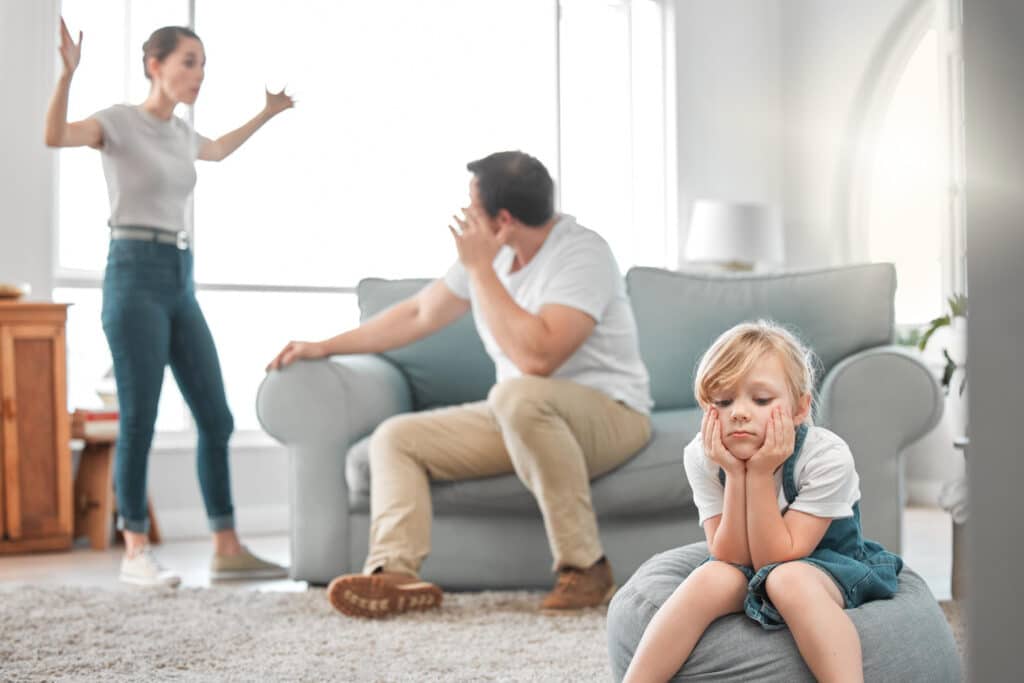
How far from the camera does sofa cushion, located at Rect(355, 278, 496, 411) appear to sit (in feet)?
10.8

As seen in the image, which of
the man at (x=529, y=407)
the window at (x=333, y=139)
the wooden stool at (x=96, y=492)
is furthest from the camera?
the window at (x=333, y=139)

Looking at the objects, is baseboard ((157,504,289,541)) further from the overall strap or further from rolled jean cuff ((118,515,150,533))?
the overall strap

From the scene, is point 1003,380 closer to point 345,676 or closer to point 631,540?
point 345,676

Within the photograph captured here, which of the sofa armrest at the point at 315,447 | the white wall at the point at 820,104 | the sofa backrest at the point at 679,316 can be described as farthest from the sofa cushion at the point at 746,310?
the white wall at the point at 820,104

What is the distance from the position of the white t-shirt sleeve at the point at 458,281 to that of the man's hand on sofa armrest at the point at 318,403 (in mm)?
319

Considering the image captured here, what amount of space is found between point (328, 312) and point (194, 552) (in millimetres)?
1329

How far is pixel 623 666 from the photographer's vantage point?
5.54 ft

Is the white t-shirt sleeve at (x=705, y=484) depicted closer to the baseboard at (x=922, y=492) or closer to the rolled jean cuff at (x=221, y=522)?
the rolled jean cuff at (x=221, y=522)

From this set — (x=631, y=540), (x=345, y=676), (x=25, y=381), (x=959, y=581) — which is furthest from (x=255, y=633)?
(x=25, y=381)

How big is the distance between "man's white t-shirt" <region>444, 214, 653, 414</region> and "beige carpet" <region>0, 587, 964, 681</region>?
1.76 ft

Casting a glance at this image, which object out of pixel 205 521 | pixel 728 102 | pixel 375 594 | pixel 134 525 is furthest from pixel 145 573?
pixel 728 102

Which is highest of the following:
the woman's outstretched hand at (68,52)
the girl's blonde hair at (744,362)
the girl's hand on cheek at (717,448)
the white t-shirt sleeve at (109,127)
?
the woman's outstretched hand at (68,52)

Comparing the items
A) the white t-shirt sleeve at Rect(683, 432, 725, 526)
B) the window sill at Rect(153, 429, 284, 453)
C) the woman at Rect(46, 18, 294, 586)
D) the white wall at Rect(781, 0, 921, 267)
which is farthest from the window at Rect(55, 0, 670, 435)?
the white t-shirt sleeve at Rect(683, 432, 725, 526)

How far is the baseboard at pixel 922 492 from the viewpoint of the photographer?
5.16 m
